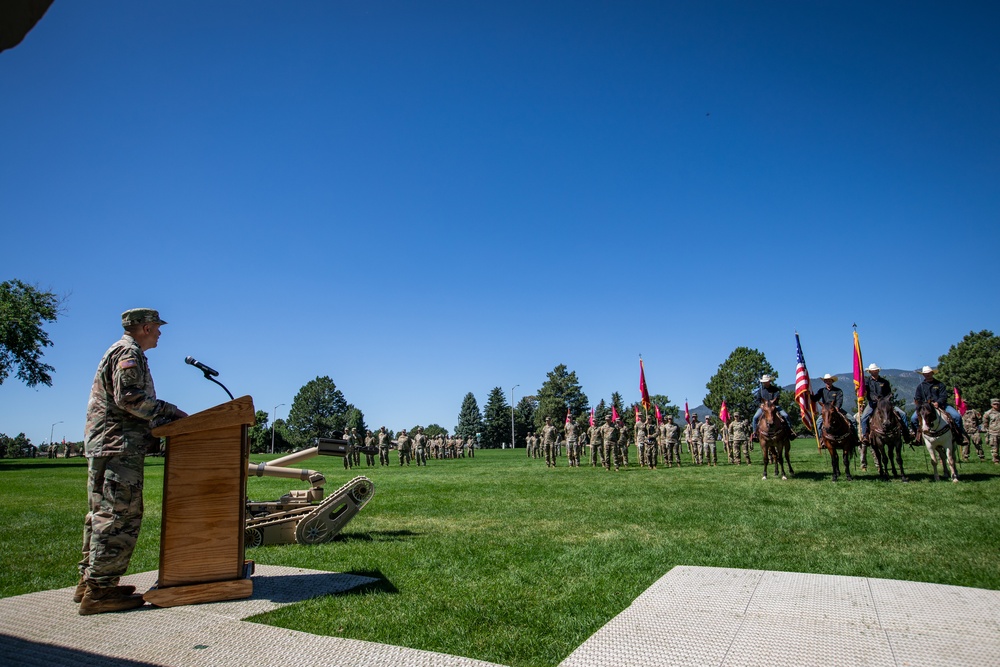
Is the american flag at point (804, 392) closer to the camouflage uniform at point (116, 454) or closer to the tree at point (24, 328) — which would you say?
the camouflage uniform at point (116, 454)

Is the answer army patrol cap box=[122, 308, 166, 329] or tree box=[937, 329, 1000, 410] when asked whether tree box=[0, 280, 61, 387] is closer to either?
army patrol cap box=[122, 308, 166, 329]

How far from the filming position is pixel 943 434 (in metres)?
14.4

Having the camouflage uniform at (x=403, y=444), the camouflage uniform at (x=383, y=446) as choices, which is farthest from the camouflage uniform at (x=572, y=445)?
the camouflage uniform at (x=403, y=444)

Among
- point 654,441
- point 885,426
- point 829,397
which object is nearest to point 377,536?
point 885,426

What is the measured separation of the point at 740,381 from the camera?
3211 inches

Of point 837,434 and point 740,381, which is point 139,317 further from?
point 740,381

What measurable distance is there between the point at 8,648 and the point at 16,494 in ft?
57.3

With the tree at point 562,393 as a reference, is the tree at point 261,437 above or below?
below

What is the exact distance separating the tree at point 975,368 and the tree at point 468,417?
7762 cm

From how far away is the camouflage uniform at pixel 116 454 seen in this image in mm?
4391

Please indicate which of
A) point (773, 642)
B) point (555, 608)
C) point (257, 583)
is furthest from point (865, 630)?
point (257, 583)

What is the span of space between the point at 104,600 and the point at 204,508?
2.89 ft

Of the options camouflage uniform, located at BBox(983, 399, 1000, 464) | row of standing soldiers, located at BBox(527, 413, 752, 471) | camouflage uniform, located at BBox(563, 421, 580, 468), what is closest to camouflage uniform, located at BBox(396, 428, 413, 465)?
row of standing soldiers, located at BBox(527, 413, 752, 471)

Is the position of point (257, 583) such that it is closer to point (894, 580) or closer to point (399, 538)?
point (399, 538)
